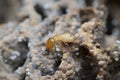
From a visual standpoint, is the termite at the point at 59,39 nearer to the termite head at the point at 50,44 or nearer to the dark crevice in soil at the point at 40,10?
the termite head at the point at 50,44

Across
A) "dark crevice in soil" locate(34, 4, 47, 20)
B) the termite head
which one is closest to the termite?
the termite head

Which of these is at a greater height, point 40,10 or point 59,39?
point 59,39

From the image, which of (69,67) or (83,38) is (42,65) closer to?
(69,67)

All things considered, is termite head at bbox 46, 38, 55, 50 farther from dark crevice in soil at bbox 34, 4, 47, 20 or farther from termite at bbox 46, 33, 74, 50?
dark crevice in soil at bbox 34, 4, 47, 20

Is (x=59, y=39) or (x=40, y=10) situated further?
(x=40, y=10)

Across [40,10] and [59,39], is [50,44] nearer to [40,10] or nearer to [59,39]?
[59,39]

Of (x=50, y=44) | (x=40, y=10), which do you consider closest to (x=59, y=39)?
(x=50, y=44)
